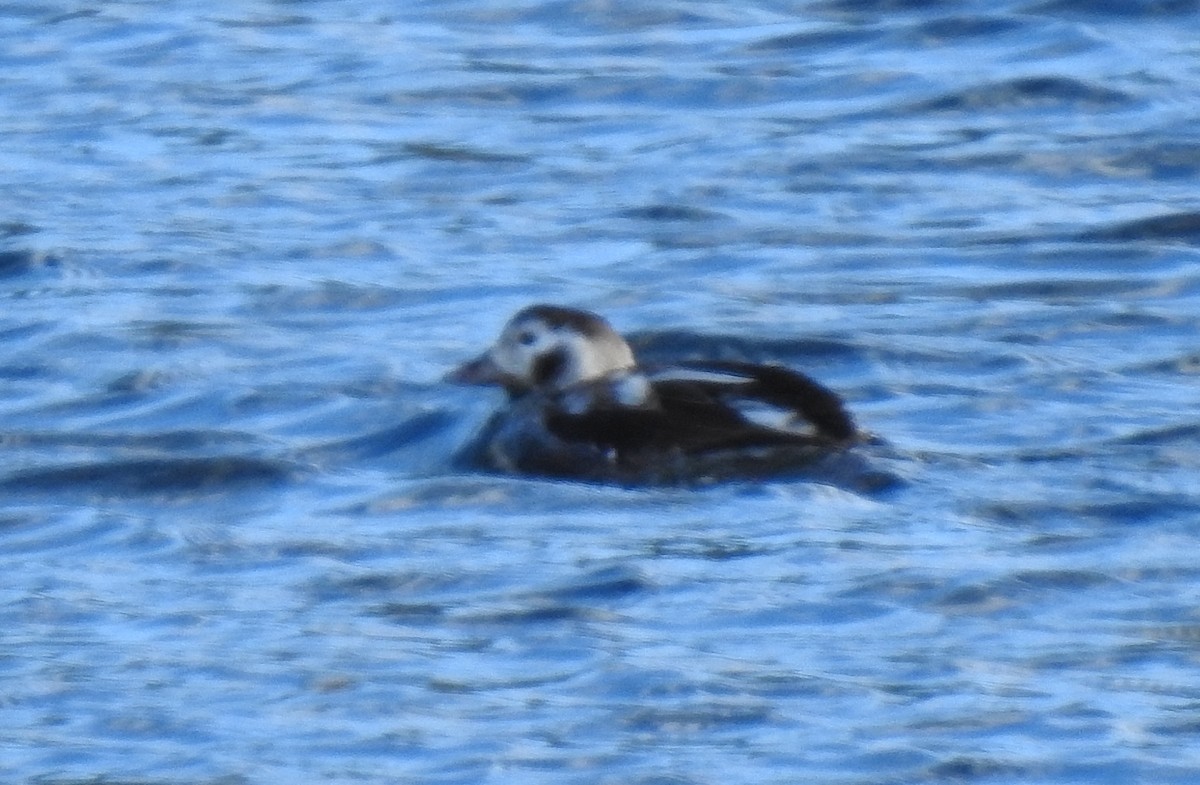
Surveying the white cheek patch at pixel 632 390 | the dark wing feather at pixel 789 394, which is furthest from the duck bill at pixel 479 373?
the dark wing feather at pixel 789 394

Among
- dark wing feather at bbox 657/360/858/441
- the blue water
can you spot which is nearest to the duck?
dark wing feather at bbox 657/360/858/441

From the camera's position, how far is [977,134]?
15.0 m

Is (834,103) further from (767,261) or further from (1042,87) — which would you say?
(767,261)

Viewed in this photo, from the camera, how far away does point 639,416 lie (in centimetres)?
959

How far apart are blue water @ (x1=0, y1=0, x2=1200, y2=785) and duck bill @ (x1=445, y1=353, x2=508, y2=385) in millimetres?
138

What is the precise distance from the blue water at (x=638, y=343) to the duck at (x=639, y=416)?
0.13m

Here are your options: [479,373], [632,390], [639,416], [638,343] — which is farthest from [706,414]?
[638,343]

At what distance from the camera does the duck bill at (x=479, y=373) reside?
1062 cm

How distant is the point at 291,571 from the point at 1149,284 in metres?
4.75

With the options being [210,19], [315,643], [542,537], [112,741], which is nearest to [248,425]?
[542,537]

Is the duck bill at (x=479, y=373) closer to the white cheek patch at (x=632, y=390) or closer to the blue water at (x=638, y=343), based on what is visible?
the blue water at (x=638, y=343)

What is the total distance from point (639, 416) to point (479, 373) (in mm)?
1183

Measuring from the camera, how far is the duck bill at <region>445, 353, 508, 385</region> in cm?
1062

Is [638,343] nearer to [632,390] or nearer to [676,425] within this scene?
[632,390]
